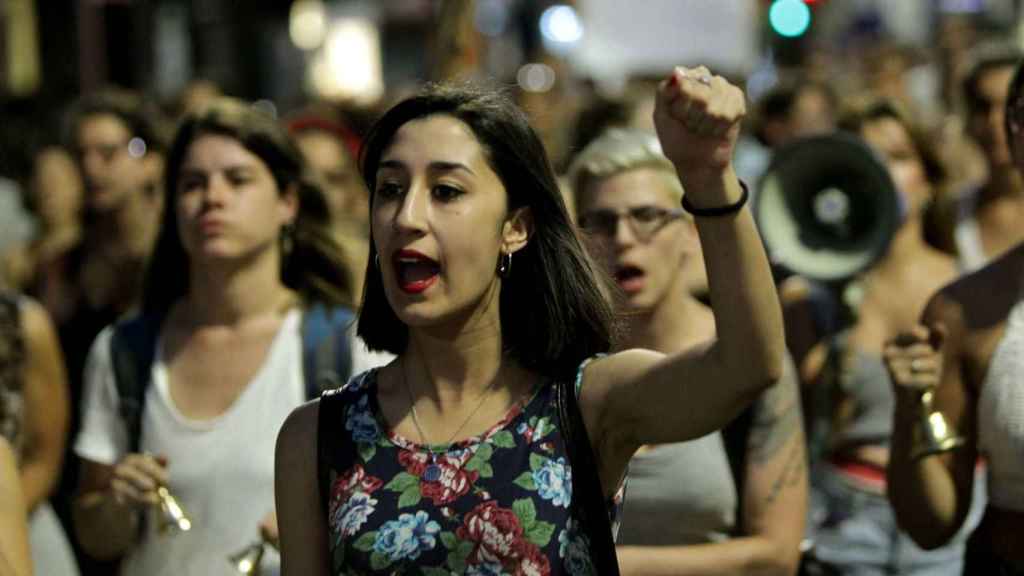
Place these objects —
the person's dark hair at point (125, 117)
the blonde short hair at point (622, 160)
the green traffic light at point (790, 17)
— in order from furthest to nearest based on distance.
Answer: the green traffic light at point (790, 17) → the person's dark hair at point (125, 117) → the blonde short hair at point (622, 160)

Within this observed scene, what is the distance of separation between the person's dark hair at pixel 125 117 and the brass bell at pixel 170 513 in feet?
12.9

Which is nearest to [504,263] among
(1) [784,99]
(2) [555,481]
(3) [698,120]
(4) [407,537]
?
(2) [555,481]

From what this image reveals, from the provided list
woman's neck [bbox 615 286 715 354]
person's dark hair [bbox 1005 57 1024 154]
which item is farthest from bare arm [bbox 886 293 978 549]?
woman's neck [bbox 615 286 715 354]

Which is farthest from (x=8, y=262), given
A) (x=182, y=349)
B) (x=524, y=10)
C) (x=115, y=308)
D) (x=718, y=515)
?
(x=524, y=10)

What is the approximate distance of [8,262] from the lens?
8797 mm

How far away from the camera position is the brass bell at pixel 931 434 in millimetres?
4523

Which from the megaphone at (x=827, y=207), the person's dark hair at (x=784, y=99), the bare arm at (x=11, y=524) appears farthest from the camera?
the person's dark hair at (x=784, y=99)

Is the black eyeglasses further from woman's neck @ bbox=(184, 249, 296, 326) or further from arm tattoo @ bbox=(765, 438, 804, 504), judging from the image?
woman's neck @ bbox=(184, 249, 296, 326)

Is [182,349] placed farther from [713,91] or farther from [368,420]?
[713,91]

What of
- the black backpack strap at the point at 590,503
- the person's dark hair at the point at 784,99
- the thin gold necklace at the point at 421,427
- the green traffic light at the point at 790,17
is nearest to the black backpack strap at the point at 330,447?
the thin gold necklace at the point at 421,427

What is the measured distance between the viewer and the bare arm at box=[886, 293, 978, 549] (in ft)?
14.9

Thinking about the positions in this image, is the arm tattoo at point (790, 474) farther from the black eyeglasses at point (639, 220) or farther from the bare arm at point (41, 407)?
the bare arm at point (41, 407)

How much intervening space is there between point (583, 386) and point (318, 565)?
57 centimetres

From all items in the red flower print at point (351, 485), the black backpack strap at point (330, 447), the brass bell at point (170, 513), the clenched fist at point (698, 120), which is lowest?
the brass bell at point (170, 513)
